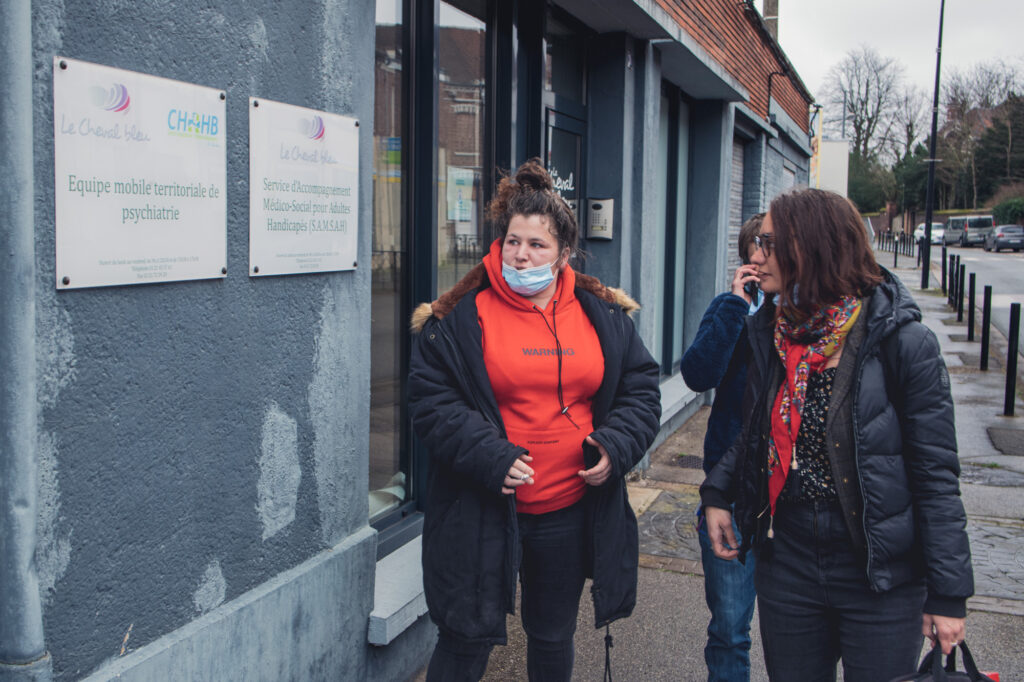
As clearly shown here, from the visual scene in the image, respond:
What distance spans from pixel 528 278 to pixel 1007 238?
50210 millimetres

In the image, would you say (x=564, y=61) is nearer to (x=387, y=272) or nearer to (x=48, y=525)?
(x=387, y=272)

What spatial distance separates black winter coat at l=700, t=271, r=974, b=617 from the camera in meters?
2.22

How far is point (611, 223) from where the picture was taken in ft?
21.6

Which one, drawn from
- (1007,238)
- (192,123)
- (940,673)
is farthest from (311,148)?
(1007,238)

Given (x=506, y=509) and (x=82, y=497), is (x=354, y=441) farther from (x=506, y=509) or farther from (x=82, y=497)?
(x=82, y=497)

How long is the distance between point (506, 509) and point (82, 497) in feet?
3.66

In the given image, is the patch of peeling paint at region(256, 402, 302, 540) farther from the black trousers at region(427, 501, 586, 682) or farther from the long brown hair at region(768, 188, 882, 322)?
the long brown hair at region(768, 188, 882, 322)

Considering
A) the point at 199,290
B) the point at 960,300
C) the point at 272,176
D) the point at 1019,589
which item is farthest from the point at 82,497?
the point at 960,300

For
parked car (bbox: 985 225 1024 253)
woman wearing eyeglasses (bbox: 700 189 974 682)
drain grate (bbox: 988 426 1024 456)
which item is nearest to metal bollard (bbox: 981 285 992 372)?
drain grate (bbox: 988 426 1024 456)

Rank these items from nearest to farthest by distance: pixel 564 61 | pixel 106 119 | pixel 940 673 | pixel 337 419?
1. pixel 940 673
2. pixel 106 119
3. pixel 337 419
4. pixel 564 61

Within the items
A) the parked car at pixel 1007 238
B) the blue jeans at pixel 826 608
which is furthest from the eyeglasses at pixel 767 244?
the parked car at pixel 1007 238

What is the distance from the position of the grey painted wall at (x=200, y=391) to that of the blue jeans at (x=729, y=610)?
1231 mm

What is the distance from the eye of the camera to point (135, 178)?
7.53 feet

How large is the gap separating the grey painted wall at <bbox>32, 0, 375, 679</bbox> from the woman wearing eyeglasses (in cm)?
144
